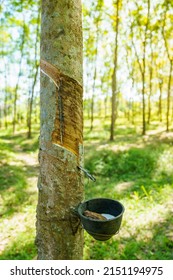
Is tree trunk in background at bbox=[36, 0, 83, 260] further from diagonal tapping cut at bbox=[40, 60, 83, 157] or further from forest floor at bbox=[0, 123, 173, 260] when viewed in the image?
forest floor at bbox=[0, 123, 173, 260]

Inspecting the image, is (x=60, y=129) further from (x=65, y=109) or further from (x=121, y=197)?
(x=121, y=197)

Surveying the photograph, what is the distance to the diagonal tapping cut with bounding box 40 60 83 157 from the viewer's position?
1.47 m

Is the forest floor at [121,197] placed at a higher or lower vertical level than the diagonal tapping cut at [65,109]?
lower

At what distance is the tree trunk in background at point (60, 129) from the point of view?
1464 millimetres

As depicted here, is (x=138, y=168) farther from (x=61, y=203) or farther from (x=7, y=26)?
(x=7, y=26)

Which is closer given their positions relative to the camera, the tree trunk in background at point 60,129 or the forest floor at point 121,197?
the tree trunk in background at point 60,129

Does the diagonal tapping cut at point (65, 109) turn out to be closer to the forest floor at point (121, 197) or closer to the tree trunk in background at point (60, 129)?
the tree trunk in background at point (60, 129)

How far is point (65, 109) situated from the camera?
1.48 m

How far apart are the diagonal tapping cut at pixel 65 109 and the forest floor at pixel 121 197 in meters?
2.12

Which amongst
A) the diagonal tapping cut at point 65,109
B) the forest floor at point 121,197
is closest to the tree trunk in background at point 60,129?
the diagonal tapping cut at point 65,109

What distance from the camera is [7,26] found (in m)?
12.9

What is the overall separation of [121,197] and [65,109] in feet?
14.8

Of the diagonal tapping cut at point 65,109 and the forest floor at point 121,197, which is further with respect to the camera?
the forest floor at point 121,197
